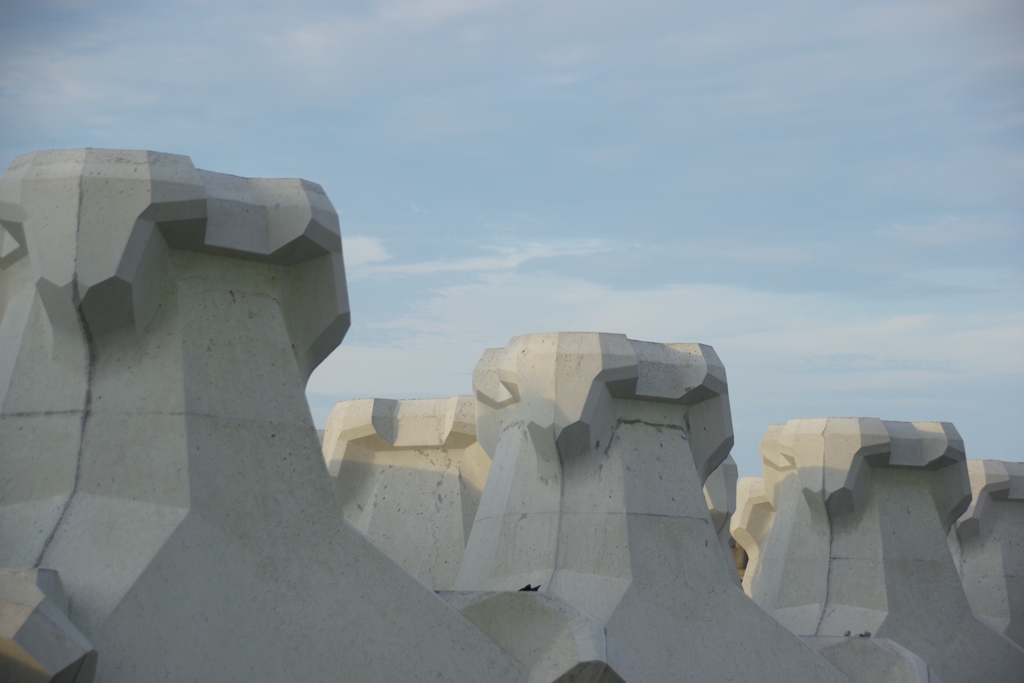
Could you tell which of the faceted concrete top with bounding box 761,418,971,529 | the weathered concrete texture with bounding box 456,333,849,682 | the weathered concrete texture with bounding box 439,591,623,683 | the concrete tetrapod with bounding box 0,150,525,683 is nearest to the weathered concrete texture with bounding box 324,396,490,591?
the weathered concrete texture with bounding box 456,333,849,682

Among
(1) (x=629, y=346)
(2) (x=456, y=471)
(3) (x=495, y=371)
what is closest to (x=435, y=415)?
(2) (x=456, y=471)

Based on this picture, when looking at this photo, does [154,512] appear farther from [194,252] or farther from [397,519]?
[397,519]

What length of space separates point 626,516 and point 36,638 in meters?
5.38

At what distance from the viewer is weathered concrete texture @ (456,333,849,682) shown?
9086 mm

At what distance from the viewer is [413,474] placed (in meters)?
13.1

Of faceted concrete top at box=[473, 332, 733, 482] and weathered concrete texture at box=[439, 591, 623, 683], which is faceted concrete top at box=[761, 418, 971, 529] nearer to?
faceted concrete top at box=[473, 332, 733, 482]

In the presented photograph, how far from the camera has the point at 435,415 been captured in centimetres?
1298

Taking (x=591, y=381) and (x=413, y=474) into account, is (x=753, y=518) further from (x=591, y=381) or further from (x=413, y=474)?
(x=591, y=381)

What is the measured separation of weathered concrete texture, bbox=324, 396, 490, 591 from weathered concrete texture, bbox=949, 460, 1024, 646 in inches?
301

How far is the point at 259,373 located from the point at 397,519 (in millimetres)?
6724

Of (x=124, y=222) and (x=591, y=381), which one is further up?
(x=124, y=222)

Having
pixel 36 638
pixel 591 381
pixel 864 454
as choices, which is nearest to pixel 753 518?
pixel 864 454

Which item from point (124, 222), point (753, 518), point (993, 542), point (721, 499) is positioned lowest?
point (993, 542)

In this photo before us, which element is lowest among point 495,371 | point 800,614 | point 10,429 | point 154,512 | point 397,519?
point 800,614
